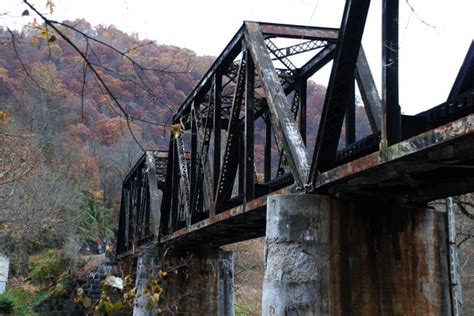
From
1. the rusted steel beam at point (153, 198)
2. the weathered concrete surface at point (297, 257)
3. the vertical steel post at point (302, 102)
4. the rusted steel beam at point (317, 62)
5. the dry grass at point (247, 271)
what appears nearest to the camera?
the weathered concrete surface at point (297, 257)

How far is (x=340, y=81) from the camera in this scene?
6.36 metres

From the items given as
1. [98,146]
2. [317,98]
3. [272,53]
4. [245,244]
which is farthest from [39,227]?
[272,53]

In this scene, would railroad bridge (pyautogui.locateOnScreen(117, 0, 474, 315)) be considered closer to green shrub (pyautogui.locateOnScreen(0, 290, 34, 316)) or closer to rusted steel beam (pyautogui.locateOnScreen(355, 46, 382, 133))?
rusted steel beam (pyautogui.locateOnScreen(355, 46, 382, 133))

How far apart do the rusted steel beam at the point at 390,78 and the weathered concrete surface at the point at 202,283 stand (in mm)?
13669

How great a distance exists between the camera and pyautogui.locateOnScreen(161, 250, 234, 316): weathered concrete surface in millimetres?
18422

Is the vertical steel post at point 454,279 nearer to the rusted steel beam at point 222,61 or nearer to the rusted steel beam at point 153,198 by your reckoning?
the rusted steel beam at point 222,61

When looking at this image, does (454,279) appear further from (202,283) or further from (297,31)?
(202,283)

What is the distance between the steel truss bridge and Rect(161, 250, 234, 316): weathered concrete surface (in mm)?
1463

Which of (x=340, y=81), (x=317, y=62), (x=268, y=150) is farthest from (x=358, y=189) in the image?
(x=268, y=150)

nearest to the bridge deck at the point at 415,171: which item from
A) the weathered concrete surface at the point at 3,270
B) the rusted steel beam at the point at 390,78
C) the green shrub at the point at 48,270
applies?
the rusted steel beam at the point at 390,78

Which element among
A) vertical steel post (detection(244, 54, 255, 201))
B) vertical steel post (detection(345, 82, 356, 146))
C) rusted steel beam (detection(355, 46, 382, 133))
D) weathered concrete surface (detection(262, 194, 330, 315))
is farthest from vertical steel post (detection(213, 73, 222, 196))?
weathered concrete surface (detection(262, 194, 330, 315))

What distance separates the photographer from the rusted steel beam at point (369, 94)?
360 inches

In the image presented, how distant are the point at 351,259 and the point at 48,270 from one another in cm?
3196

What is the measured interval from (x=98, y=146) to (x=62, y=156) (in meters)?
9.54
